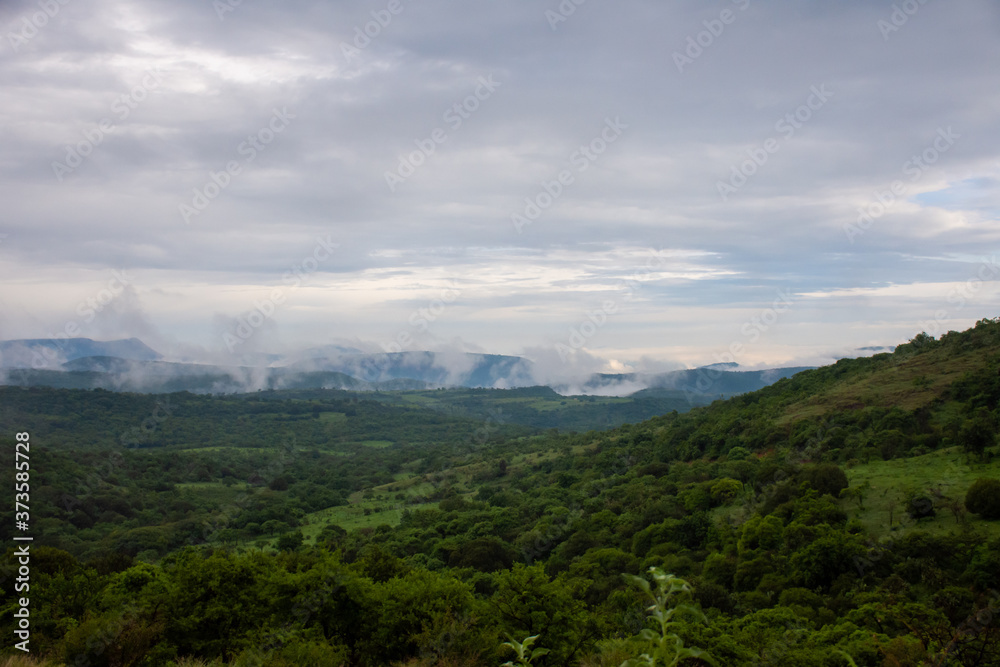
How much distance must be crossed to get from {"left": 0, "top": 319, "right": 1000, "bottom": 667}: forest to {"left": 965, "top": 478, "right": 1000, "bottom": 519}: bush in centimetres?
8

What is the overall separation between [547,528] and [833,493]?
76.0 feet

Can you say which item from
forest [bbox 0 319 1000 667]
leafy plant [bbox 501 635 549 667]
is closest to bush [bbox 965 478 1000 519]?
forest [bbox 0 319 1000 667]

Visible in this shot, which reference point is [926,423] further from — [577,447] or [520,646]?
[577,447]

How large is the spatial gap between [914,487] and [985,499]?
214 inches

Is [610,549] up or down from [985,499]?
down

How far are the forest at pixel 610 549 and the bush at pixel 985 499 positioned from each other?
0.25 feet

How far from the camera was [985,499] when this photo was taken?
90.8ft

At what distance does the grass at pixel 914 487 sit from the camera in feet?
94.7

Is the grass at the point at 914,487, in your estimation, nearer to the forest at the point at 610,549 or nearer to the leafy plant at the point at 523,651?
the forest at the point at 610,549

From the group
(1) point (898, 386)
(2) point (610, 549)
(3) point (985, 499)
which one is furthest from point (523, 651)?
(1) point (898, 386)

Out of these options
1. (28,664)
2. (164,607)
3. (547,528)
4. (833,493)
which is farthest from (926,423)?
(28,664)

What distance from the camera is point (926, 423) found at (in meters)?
44.8

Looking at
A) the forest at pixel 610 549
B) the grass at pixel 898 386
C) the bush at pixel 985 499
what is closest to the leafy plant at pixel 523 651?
the forest at pixel 610 549

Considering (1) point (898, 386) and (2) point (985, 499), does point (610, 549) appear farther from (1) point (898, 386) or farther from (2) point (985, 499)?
(1) point (898, 386)
